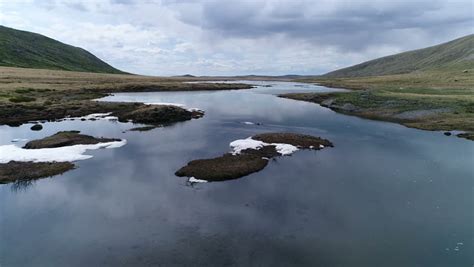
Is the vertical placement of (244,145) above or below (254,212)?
above

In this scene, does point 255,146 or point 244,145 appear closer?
point 255,146

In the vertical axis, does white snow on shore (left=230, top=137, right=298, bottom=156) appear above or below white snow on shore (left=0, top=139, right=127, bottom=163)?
below

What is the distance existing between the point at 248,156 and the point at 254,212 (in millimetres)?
15138

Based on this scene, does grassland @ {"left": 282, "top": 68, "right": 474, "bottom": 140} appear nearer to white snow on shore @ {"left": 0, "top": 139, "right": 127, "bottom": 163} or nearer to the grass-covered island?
the grass-covered island

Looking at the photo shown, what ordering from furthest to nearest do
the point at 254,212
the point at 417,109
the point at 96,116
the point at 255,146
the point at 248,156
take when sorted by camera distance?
1. the point at 417,109
2. the point at 96,116
3. the point at 255,146
4. the point at 248,156
5. the point at 254,212

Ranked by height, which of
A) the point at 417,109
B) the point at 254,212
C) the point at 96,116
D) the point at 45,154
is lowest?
the point at 254,212

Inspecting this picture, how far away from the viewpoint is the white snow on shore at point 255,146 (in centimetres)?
4431

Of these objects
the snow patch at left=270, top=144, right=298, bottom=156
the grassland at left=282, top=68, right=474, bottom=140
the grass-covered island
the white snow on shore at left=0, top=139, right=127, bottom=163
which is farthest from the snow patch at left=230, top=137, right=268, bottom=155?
the grassland at left=282, top=68, right=474, bottom=140

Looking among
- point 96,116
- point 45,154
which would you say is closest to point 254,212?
point 45,154

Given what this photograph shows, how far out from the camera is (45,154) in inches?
1567

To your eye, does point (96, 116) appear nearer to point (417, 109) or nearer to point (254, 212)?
point (254, 212)

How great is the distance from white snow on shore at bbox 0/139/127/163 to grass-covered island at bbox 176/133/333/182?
46.2 ft

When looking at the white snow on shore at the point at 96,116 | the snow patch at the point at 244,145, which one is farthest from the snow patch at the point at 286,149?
the white snow on shore at the point at 96,116

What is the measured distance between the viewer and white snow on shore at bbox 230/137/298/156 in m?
44.3
